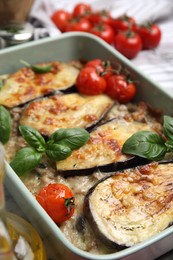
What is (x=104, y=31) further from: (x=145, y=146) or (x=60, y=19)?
(x=145, y=146)

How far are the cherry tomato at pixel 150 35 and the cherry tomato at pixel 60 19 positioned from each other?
61 cm

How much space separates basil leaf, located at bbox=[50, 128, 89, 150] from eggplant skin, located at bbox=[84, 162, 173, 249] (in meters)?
0.25

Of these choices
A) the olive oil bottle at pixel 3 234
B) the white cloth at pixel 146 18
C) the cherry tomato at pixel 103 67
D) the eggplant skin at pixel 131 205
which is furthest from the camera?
the white cloth at pixel 146 18

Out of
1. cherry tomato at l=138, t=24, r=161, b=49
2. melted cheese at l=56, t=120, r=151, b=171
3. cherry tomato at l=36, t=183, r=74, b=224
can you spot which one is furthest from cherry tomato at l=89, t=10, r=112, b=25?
cherry tomato at l=36, t=183, r=74, b=224

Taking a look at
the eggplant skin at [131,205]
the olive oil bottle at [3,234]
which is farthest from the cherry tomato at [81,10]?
the olive oil bottle at [3,234]

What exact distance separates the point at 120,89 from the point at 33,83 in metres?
0.52

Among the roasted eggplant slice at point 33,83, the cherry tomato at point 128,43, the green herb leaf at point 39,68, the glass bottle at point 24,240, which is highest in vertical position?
the green herb leaf at point 39,68

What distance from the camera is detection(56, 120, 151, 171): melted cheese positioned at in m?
2.54

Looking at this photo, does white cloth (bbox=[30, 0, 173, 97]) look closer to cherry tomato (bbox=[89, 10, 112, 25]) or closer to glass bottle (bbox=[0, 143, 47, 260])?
cherry tomato (bbox=[89, 10, 112, 25])

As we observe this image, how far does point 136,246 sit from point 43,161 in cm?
80

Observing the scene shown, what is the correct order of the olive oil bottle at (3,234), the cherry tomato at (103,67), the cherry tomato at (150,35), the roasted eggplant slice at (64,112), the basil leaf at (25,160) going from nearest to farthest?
1. the olive oil bottle at (3,234)
2. the basil leaf at (25,160)
3. the roasted eggplant slice at (64,112)
4. the cherry tomato at (103,67)
5. the cherry tomato at (150,35)

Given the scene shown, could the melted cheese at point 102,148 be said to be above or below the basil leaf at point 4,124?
below

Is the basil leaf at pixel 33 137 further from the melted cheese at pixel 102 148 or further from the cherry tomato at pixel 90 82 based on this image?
the cherry tomato at pixel 90 82

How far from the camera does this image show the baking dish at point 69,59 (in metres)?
2.05
